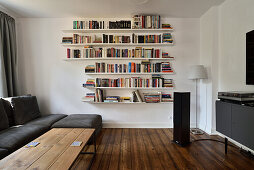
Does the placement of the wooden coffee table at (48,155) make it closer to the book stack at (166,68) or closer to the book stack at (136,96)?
the book stack at (136,96)

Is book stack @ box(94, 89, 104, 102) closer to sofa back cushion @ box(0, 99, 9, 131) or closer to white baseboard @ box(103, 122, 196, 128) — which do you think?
white baseboard @ box(103, 122, 196, 128)

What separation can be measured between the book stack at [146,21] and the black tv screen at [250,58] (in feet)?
5.58

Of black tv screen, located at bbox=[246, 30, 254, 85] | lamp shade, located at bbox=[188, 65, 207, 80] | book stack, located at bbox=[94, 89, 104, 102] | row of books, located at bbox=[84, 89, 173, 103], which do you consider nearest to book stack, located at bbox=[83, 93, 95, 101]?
row of books, located at bbox=[84, 89, 173, 103]

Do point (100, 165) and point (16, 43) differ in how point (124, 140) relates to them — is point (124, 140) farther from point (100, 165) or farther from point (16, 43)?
point (16, 43)

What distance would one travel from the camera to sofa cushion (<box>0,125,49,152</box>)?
171 centimetres

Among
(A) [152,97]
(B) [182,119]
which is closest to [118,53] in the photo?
(A) [152,97]

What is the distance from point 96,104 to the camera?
3402 millimetres

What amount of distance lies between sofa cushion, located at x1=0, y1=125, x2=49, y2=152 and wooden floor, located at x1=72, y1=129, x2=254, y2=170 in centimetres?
76

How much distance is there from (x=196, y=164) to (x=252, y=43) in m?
1.90

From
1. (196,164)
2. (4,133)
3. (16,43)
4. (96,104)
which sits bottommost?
(196,164)

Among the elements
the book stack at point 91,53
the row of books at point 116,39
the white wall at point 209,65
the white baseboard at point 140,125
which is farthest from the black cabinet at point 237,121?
the book stack at point 91,53

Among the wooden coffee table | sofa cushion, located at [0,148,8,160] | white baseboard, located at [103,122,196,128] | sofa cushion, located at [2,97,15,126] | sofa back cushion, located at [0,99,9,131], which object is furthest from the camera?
white baseboard, located at [103,122,196,128]

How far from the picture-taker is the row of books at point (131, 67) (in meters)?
3.20

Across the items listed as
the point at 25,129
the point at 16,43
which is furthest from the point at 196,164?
the point at 16,43
